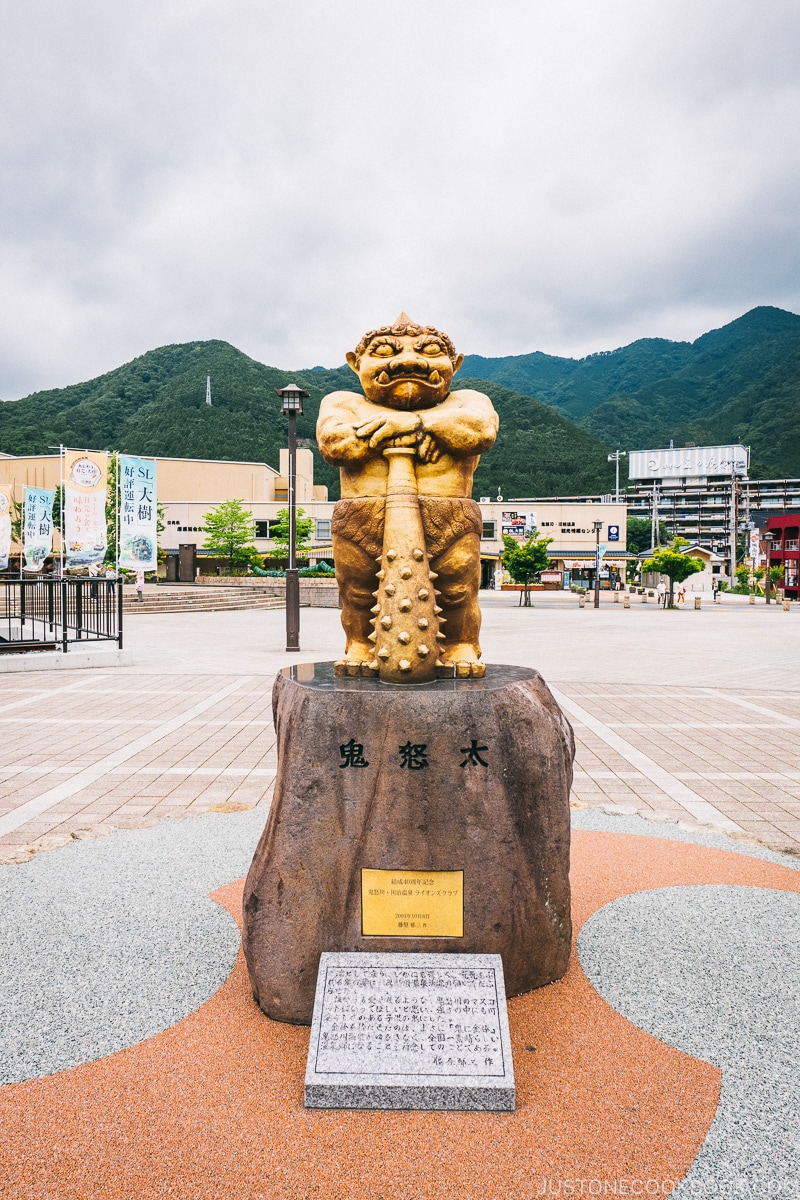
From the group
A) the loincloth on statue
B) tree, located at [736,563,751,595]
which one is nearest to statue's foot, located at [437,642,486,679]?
the loincloth on statue

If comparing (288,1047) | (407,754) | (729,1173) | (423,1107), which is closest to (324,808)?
(407,754)

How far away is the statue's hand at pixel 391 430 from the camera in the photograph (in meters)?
3.47

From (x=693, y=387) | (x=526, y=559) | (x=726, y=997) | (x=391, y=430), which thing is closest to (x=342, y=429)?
(x=391, y=430)

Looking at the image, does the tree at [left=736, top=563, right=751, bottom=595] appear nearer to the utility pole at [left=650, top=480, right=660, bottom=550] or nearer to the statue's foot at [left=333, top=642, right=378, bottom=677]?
the utility pole at [left=650, top=480, right=660, bottom=550]

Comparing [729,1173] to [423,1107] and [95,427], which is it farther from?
[95,427]

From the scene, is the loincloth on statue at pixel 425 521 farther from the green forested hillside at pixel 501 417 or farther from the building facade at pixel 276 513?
the green forested hillside at pixel 501 417

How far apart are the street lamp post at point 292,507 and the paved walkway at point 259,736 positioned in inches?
27.7

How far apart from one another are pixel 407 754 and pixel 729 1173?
168cm

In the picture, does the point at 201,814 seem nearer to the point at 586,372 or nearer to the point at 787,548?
the point at 787,548

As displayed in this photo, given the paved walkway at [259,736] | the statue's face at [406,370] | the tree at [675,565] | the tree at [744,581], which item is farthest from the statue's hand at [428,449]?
the tree at [744,581]

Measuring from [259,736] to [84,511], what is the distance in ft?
37.5

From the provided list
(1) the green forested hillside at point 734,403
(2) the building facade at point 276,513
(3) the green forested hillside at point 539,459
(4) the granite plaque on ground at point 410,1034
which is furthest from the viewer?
(1) the green forested hillside at point 734,403

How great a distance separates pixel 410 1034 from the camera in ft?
8.55

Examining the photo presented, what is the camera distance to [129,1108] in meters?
2.44
